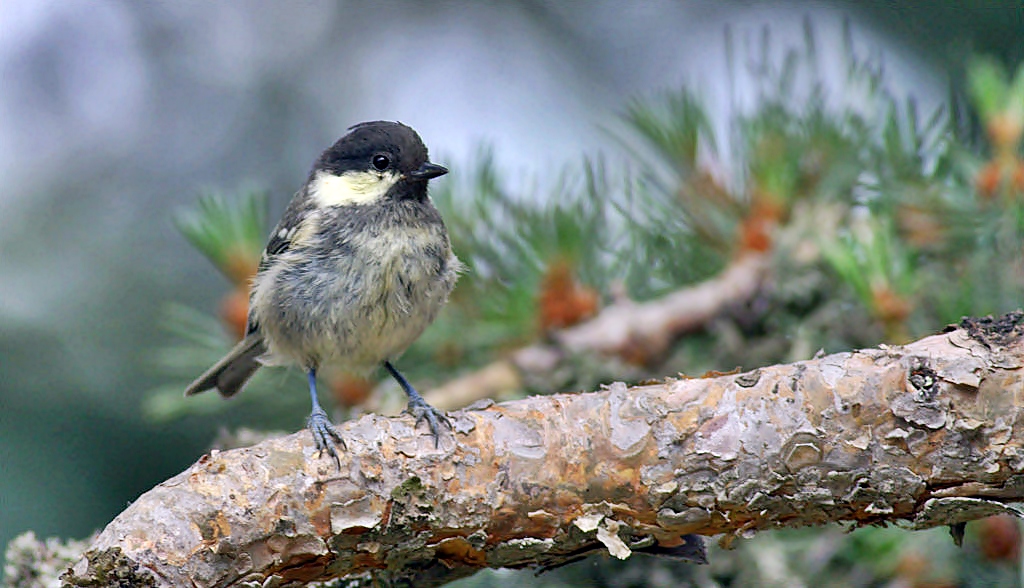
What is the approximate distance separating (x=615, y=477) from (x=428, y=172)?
1.12 meters

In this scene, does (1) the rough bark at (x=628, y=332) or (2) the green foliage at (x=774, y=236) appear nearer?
(2) the green foliage at (x=774, y=236)

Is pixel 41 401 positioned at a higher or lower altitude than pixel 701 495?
higher

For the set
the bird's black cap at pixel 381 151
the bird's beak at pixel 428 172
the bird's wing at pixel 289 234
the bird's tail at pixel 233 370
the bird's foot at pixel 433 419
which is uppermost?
the bird's black cap at pixel 381 151

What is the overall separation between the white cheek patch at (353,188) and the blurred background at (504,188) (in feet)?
0.47

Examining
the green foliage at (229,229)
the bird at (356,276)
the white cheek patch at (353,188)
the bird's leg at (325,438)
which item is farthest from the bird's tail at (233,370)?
the bird's leg at (325,438)

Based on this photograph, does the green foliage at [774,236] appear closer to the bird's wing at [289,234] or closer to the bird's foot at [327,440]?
the bird's wing at [289,234]

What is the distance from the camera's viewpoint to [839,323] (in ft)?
6.14

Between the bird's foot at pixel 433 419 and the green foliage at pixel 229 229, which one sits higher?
the green foliage at pixel 229 229

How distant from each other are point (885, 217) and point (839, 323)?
23cm

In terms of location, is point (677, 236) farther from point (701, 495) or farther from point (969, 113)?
point (701, 495)

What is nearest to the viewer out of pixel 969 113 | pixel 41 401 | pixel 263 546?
pixel 263 546

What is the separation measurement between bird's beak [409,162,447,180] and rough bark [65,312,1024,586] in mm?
917

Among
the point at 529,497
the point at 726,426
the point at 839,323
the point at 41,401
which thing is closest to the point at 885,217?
the point at 839,323

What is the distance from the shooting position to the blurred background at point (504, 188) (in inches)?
73.3
